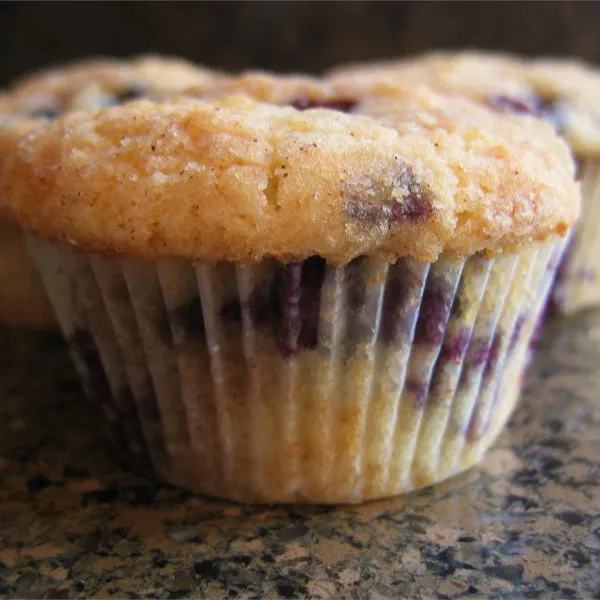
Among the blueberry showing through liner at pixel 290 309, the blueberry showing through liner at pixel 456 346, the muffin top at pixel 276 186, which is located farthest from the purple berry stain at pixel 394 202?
the blueberry showing through liner at pixel 456 346

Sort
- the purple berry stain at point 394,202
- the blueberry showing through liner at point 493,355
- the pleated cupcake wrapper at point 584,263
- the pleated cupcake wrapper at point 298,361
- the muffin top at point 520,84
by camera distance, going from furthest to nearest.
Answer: the pleated cupcake wrapper at point 584,263
the muffin top at point 520,84
the blueberry showing through liner at point 493,355
the pleated cupcake wrapper at point 298,361
the purple berry stain at point 394,202

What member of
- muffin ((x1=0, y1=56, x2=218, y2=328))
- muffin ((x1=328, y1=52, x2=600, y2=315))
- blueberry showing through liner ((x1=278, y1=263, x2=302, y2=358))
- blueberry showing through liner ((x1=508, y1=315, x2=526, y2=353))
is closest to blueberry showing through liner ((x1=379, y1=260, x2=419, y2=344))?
blueberry showing through liner ((x1=278, y1=263, x2=302, y2=358))

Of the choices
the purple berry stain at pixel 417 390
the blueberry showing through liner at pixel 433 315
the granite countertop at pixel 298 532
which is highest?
the blueberry showing through liner at pixel 433 315

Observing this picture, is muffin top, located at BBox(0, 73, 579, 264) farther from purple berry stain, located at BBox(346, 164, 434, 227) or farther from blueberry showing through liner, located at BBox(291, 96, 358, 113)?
blueberry showing through liner, located at BBox(291, 96, 358, 113)

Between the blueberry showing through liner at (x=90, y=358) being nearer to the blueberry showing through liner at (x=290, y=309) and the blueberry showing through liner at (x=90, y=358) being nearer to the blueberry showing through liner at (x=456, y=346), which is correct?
the blueberry showing through liner at (x=290, y=309)

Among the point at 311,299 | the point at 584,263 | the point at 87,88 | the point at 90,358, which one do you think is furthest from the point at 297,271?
the point at 584,263

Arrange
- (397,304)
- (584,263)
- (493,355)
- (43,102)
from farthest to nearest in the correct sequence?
(584,263) → (43,102) → (493,355) → (397,304)

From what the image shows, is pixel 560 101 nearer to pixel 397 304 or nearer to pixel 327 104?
pixel 327 104
